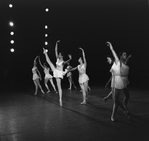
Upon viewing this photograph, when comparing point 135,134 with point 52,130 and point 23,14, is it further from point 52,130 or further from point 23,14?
point 23,14

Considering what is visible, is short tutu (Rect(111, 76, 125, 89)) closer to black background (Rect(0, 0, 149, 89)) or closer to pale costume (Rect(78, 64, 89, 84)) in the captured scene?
pale costume (Rect(78, 64, 89, 84))

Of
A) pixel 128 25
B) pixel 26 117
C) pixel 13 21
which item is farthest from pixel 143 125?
A: pixel 13 21

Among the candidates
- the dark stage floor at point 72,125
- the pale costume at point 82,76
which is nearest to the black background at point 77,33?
the pale costume at point 82,76

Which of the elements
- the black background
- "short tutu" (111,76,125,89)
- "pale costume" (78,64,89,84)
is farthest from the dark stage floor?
the black background

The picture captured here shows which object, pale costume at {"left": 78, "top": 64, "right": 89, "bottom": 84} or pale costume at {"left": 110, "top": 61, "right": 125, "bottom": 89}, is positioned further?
pale costume at {"left": 78, "top": 64, "right": 89, "bottom": 84}

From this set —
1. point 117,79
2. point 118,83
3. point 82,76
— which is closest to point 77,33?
point 82,76

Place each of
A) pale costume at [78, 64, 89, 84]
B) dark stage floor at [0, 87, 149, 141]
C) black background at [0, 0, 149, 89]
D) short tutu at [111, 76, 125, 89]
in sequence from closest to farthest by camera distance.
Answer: dark stage floor at [0, 87, 149, 141] → short tutu at [111, 76, 125, 89] → pale costume at [78, 64, 89, 84] → black background at [0, 0, 149, 89]

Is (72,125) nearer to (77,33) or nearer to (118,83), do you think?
(118,83)

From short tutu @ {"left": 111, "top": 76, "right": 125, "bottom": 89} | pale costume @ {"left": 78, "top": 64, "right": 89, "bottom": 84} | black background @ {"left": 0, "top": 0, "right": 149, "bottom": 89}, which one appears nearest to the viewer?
short tutu @ {"left": 111, "top": 76, "right": 125, "bottom": 89}

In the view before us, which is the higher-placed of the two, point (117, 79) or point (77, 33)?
point (77, 33)

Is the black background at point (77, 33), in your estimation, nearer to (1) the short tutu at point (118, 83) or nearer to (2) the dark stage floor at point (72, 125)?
(2) the dark stage floor at point (72, 125)

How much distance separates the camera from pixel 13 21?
18.8 metres

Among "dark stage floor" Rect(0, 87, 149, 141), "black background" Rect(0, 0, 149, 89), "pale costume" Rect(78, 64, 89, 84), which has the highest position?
"black background" Rect(0, 0, 149, 89)

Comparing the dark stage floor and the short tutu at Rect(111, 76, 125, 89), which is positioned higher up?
the short tutu at Rect(111, 76, 125, 89)
